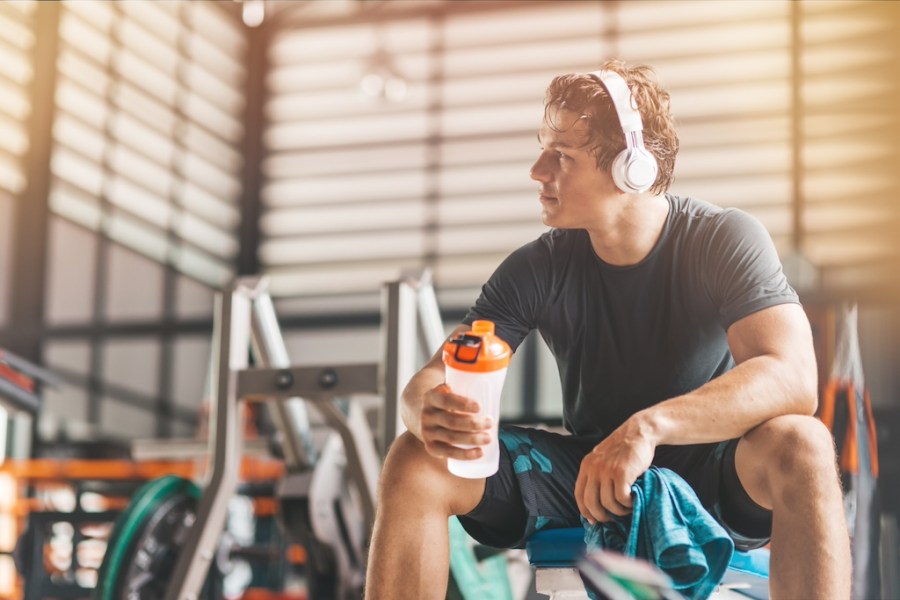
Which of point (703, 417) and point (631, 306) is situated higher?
point (631, 306)

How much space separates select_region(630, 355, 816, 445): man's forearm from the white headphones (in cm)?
35

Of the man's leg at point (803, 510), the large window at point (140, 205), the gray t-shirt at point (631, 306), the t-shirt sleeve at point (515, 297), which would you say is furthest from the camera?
the large window at point (140, 205)

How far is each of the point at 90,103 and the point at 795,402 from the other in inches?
260

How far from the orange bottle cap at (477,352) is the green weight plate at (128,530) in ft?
4.73

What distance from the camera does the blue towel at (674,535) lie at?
4.12 feet

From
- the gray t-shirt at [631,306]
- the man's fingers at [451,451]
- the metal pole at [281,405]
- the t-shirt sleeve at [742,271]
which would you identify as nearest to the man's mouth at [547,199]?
the gray t-shirt at [631,306]

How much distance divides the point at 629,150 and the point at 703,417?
0.45m

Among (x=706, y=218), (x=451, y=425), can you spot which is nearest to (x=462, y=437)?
(x=451, y=425)

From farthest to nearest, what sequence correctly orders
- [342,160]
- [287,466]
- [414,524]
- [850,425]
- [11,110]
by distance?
[342,160] < [11,110] < [850,425] < [287,466] < [414,524]

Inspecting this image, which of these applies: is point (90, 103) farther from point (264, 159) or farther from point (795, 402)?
point (795, 402)

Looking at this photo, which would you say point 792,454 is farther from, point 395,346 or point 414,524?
point 395,346

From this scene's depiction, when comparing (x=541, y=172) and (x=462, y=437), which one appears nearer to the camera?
(x=462, y=437)

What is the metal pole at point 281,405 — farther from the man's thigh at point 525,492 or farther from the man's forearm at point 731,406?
the man's forearm at point 731,406

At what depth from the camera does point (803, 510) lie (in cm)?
124
